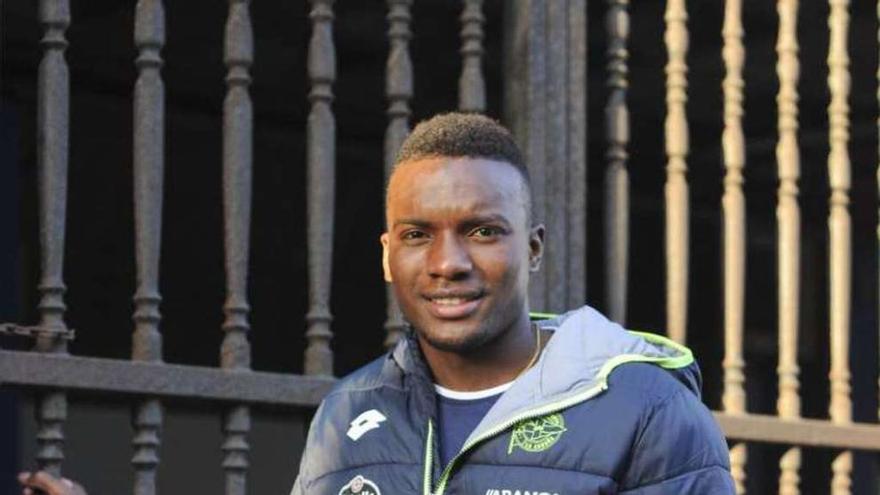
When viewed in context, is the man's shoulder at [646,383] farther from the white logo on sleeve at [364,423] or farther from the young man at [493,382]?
the white logo on sleeve at [364,423]

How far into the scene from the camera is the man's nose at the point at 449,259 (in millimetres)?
3432

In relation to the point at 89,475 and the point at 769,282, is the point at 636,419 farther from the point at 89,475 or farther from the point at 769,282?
the point at 769,282

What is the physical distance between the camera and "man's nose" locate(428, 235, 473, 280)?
135 inches

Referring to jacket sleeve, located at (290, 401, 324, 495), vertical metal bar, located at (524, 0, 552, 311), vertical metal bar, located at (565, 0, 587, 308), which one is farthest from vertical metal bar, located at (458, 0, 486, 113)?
jacket sleeve, located at (290, 401, 324, 495)

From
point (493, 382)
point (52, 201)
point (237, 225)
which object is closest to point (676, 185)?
point (237, 225)

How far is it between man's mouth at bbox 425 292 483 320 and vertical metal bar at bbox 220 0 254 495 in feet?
4.35

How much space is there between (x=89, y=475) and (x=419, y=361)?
3.57m

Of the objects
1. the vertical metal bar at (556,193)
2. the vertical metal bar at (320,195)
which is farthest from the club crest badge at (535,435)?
the vertical metal bar at (556,193)

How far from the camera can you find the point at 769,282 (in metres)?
8.84

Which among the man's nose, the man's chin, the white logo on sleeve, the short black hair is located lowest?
the white logo on sleeve

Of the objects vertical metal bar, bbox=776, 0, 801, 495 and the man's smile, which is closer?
the man's smile

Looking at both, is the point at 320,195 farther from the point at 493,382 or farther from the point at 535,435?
the point at 535,435

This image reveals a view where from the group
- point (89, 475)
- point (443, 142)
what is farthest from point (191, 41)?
point (443, 142)

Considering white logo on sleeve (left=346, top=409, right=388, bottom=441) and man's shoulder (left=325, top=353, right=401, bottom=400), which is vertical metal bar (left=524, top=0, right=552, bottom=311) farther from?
white logo on sleeve (left=346, top=409, right=388, bottom=441)
